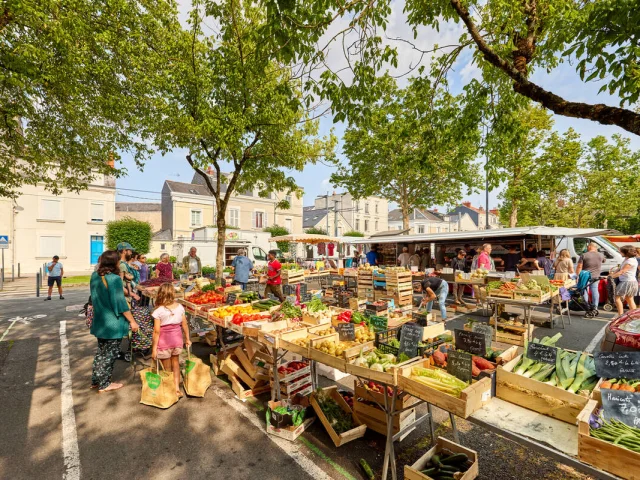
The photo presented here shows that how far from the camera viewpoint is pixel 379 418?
3.63 m

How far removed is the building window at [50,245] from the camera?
2412cm

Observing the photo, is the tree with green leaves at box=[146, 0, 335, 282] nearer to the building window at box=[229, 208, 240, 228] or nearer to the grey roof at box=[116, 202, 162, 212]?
the building window at box=[229, 208, 240, 228]

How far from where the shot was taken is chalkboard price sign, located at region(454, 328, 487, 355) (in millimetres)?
3256

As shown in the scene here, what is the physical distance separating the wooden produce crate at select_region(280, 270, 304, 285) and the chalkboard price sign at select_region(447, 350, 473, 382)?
32.9 feet

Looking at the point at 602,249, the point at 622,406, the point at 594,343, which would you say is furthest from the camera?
the point at 602,249

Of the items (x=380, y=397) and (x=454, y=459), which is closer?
(x=454, y=459)

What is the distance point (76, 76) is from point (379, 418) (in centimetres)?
860

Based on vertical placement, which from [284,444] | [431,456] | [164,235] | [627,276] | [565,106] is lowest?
[284,444]

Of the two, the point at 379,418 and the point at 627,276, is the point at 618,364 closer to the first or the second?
the point at 379,418

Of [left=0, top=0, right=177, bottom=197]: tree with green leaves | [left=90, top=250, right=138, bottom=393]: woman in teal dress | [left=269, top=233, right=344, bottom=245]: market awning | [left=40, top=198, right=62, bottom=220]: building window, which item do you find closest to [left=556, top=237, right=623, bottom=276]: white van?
[left=269, top=233, right=344, bottom=245]: market awning

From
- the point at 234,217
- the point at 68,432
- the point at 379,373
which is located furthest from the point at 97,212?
the point at 379,373

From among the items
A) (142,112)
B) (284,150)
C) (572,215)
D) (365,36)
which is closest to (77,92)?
(142,112)

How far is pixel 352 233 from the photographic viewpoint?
4188 centimetres

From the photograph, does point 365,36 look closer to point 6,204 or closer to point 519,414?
point 519,414
